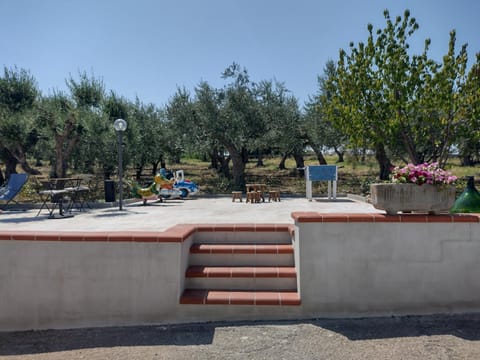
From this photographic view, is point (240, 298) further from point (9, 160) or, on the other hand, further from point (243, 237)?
point (9, 160)

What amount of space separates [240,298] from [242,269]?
19.3 inches

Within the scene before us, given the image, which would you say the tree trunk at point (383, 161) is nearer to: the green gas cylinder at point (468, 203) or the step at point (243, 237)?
the green gas cylinder at point (468, 203)

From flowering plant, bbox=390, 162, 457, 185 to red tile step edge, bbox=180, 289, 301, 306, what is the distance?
1871 millimetres

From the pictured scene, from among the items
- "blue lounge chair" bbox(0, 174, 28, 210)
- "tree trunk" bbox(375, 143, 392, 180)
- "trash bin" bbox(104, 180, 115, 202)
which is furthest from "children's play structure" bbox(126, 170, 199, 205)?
"tree trunk" bbox(375, 143, 392, 180)

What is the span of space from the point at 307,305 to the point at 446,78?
9705mm

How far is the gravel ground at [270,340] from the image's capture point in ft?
10.3

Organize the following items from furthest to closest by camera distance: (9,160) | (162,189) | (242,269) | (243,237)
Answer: (9,160)
(162,189)
(243,237)
(242,269)

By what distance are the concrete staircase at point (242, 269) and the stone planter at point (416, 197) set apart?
1.42m

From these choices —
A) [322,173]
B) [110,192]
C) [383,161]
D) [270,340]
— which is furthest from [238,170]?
[270,340]

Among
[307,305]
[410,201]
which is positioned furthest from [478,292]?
[307,305]

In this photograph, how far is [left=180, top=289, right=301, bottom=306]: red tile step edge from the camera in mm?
3893

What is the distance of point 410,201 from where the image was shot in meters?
3.92

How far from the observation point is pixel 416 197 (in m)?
3.91

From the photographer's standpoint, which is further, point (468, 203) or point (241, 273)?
point (468, 203)
